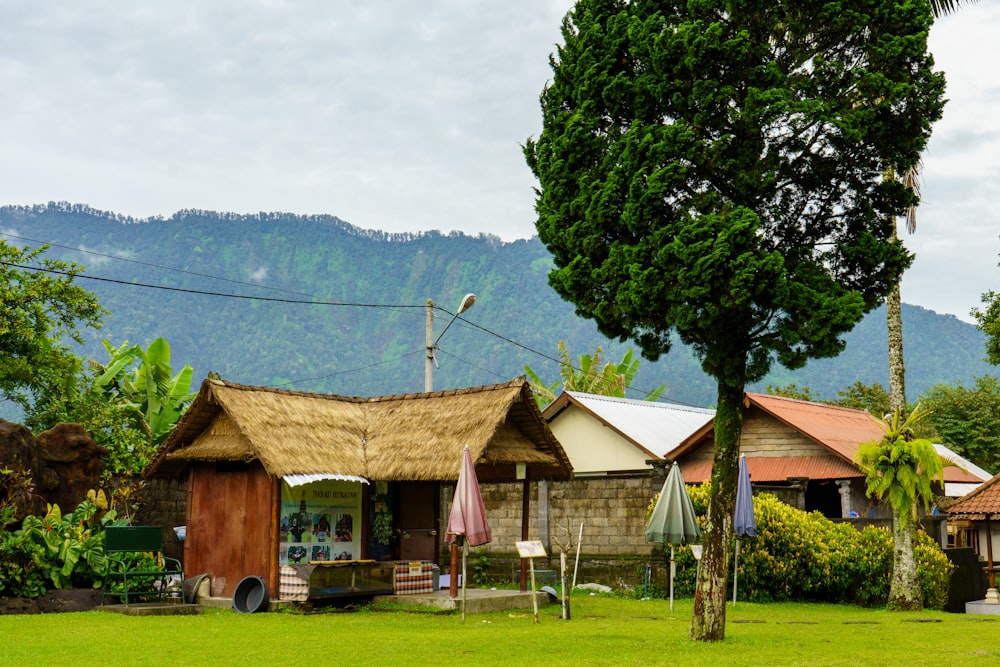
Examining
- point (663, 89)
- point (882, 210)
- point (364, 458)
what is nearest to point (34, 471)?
point (364, 458)

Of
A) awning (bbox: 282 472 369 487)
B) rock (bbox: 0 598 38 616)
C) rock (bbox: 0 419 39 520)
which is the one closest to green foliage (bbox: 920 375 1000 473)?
awning (bbox: 282 472 369 487)

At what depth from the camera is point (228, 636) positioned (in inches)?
573

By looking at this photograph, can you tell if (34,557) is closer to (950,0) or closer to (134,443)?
(134,443)

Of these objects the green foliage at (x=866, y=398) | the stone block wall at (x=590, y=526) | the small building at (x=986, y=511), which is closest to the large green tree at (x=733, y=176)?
the stone block wall at (x=590, y=526)

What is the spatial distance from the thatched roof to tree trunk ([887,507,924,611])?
21.7 ft

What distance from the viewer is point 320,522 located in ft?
66.2

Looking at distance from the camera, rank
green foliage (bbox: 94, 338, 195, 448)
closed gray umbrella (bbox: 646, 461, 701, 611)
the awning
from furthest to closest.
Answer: green foliage (bbox: 94, 338, 195, 448) → closed gray umbrella (bbox: 646, 461, 701, 611) → the awning

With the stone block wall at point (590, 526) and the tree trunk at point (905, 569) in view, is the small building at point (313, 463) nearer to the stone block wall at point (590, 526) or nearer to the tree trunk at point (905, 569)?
the stone block wall at point (590, 526)

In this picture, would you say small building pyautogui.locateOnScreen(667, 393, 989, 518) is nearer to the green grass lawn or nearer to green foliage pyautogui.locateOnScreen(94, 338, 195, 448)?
the green grass lawn

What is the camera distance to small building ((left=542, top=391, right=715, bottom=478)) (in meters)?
29.4

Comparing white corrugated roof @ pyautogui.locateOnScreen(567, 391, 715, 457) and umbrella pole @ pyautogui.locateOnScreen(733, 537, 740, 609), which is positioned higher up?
white corrugated roof @ pyautogui.locateOnScreen(567, 391, 715, 457)

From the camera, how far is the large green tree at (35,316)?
26625 millimetres

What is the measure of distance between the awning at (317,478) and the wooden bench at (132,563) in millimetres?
2774

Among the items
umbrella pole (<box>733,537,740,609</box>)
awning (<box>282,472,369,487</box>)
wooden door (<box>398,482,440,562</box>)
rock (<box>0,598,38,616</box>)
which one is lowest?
rock (<box>0,598,38,616</box>)
